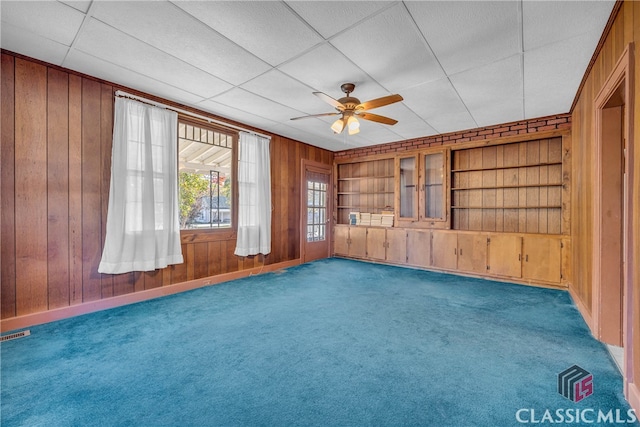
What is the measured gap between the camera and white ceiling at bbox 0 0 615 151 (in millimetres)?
2164

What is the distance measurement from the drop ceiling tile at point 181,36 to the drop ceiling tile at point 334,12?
784 mm

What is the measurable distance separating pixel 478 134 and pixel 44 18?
5848 millimetres

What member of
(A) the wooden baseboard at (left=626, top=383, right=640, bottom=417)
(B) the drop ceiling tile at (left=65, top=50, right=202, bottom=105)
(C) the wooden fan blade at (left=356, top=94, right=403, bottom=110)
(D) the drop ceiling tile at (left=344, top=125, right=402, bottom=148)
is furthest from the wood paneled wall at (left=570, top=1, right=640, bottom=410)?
(B) the drop ceiling tile at (left=65, top=50, right=202, bottom=105)

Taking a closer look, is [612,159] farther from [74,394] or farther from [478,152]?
[74,394]

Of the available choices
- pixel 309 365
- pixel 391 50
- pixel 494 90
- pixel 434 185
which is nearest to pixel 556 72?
pixel 494 90

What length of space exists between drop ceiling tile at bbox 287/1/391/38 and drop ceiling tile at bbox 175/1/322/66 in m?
0.09

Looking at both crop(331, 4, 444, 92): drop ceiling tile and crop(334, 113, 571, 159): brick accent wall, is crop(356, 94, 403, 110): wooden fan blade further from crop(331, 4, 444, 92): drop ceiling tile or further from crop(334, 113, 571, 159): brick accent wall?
crop(334, 113, 571, 159): brick accent wall

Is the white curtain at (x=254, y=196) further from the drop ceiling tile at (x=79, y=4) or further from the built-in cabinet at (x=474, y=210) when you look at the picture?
the drop ceiling tile at (x=79, y=4)

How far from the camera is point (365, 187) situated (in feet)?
22.6

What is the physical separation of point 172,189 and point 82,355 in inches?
85.0

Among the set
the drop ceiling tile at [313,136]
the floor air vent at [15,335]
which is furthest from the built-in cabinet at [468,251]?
the floor air vent at [15,335]

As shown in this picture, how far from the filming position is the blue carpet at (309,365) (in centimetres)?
167

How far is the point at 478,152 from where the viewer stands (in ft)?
17.7

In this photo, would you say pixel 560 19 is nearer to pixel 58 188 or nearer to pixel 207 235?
pixel 207 235
